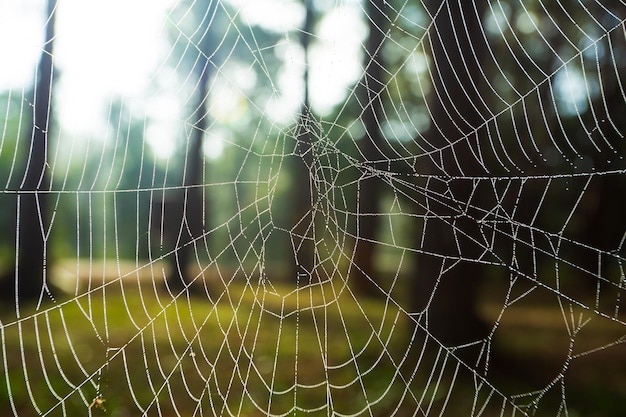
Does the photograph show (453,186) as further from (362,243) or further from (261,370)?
(362,243)

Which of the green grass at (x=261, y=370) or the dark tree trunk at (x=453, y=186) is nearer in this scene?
the green grass at (x=261, y=370)

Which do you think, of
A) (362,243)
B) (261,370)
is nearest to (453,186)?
(261,370)

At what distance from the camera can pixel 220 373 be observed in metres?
4.54

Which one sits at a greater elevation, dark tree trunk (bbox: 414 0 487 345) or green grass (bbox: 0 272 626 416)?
dark tree trunk (bbox: 414 0 487 345)

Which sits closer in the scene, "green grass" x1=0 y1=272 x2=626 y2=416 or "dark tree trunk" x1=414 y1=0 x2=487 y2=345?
"green grass" x1=0 y1=272 x2=626 y2=416

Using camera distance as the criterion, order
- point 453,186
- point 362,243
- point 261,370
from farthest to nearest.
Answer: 1. point 362,243
2. point 261,370
3. point 453,186

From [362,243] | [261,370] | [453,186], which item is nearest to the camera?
[453,186]

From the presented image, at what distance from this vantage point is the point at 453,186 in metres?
4.65

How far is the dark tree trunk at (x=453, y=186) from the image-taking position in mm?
4602

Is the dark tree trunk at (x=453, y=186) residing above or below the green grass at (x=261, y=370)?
above

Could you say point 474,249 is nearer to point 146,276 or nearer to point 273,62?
point 273,62

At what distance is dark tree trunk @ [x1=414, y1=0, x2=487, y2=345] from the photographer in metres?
4.60

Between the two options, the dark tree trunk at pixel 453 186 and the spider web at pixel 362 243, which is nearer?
the spider web at pixel 362 243

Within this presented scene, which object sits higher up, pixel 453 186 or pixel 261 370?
pixel 453 186
